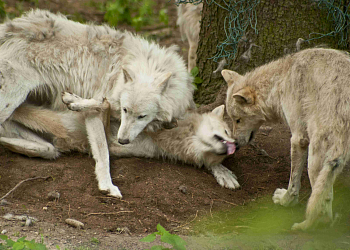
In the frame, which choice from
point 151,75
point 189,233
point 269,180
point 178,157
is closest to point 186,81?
point 151,75

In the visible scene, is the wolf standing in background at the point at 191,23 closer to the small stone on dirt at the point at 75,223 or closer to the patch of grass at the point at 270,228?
the patch of grass at the point at 270,228

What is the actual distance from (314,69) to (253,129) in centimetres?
110

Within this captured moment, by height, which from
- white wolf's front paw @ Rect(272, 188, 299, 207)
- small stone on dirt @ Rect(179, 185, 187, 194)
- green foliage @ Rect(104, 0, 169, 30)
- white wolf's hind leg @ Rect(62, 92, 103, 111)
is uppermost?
green foliage @ Rect(104, 0, 169, 30)

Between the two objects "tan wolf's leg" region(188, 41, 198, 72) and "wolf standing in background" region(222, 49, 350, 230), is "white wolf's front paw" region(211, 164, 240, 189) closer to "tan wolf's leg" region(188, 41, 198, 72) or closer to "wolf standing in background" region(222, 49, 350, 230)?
"wolf standing in background" region(222, 49, 350, 230)

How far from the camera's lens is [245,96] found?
13.7 ft

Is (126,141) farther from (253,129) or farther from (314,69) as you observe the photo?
(314,69)

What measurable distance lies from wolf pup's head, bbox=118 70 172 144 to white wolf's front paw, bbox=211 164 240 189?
96 cm

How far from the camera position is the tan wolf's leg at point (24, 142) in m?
4.44

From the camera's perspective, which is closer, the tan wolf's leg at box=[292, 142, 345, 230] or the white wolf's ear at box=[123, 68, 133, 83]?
the tan wolf's leg at box=[292, 142, 345, 230]

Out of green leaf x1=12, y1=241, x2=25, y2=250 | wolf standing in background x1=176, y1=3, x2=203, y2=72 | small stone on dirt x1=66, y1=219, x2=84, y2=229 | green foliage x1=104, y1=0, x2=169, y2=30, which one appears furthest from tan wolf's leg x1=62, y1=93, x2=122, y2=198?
green foliage x1=104, y1=0, x2=169, y2=30

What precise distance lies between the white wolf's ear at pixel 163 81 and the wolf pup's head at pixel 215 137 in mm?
689

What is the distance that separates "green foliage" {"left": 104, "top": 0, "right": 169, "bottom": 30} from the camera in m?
9.53

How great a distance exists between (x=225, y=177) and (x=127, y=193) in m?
1.18

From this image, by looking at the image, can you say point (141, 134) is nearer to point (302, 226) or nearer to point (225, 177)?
point (225, 177)
